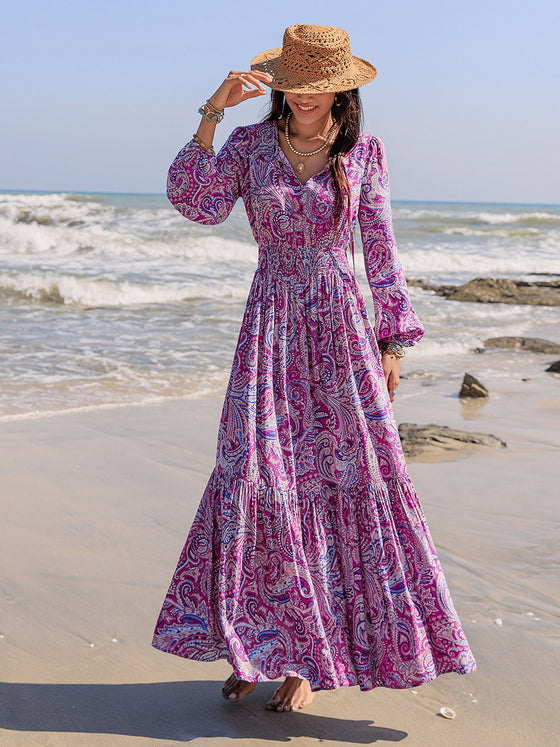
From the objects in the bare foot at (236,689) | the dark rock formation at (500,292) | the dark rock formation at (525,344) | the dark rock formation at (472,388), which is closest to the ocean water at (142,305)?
the dark rock formation at (525,344)

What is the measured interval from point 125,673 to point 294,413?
38.3 inches

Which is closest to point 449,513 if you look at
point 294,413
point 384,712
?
point 384,712

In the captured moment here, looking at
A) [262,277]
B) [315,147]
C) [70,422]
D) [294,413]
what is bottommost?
[70,422]

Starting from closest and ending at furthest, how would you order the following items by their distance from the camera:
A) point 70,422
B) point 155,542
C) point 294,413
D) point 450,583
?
point 294,413, point 450,583, point 155,542, point 70,422

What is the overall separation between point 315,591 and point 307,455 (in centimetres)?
35

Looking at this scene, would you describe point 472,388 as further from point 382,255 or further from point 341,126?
point 341,126

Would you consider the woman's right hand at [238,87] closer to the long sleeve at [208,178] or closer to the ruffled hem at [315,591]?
the long sleeve at [208,178]

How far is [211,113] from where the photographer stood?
2.24m

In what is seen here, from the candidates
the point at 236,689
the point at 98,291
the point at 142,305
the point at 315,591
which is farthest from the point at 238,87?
the point at 98,291

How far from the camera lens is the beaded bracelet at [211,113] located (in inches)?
87.9

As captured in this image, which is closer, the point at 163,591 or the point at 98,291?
the point at 163,591

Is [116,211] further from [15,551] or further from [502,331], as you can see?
[15,551]

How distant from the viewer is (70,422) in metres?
5.37

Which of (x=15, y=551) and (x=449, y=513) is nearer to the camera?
(x=15, y=551)
